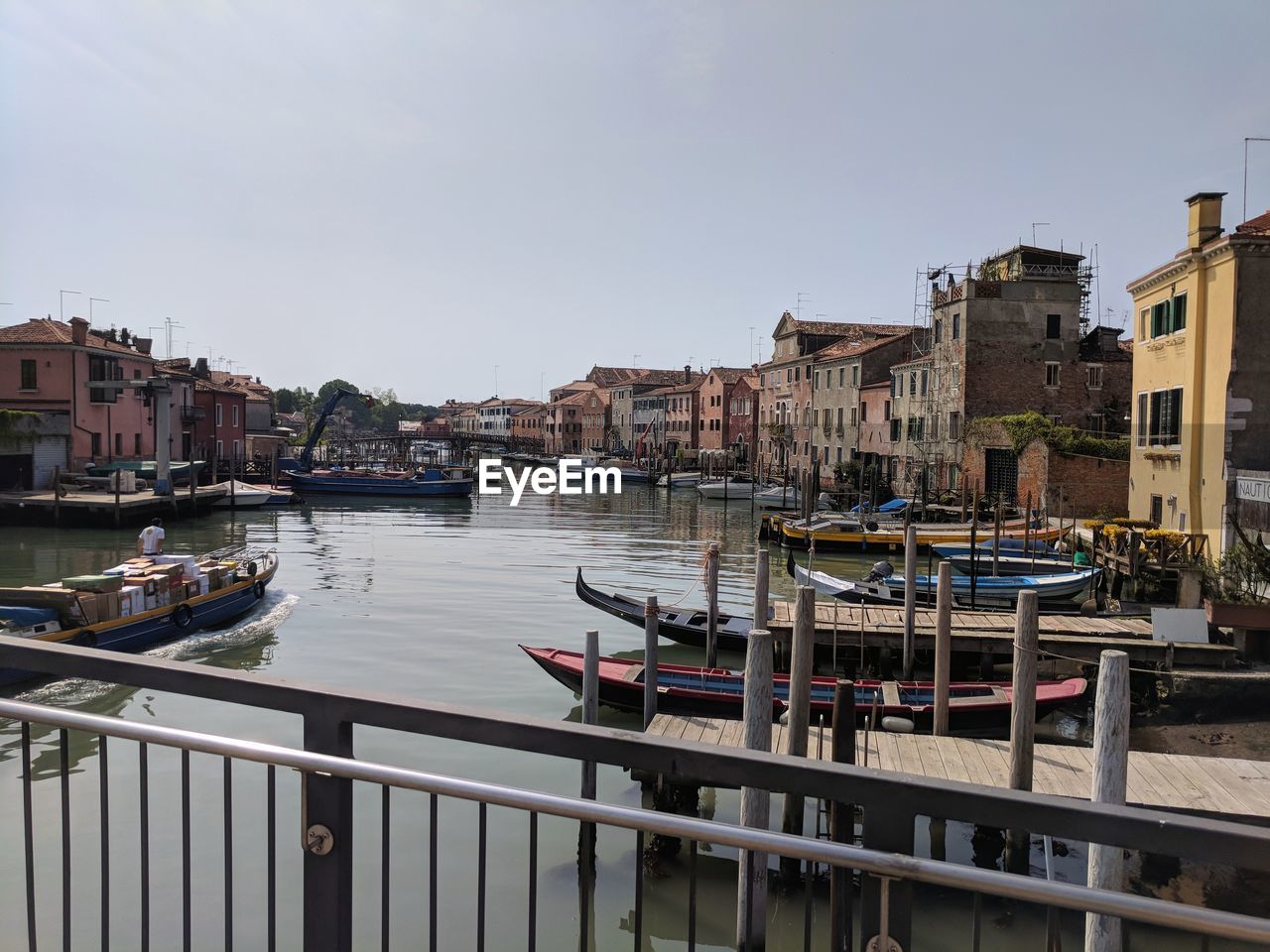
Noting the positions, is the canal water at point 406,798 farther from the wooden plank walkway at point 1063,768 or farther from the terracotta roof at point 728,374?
the terracotta roof at point 728,374

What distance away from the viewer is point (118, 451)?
43.4 m

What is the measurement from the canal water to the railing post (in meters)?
0.48

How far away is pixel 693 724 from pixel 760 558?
122 inches

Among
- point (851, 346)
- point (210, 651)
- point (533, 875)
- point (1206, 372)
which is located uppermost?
point (851, 346)

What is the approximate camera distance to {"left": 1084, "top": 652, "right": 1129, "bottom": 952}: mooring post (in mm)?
5754

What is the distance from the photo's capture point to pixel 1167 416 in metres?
21.2

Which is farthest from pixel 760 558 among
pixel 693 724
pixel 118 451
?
pixel 118 451

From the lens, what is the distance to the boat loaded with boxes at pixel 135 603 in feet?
46.1

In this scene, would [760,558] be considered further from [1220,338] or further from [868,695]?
[1220,338]

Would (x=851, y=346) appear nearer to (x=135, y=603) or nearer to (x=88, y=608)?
(x=135, y=603)

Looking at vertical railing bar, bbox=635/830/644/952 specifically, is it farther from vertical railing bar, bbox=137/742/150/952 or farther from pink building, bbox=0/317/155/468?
pink building, bbox=0/317/155/468

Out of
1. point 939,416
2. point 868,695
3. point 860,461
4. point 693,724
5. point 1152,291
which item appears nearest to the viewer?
point 693,724

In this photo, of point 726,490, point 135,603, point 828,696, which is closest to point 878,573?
point 828,696

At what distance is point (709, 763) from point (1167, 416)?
72.9 feet
